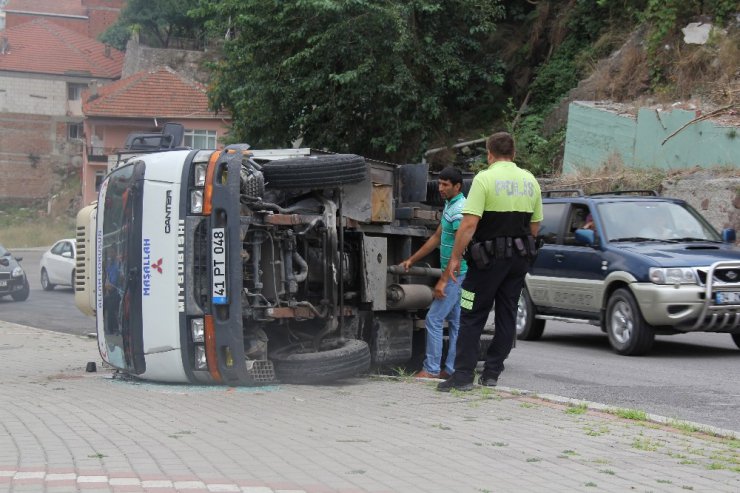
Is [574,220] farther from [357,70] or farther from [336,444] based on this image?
[357,70]

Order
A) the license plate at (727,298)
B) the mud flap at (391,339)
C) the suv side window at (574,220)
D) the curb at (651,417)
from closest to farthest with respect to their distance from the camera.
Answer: the curb at (651,417), the mud flap at (391,339), the license plate at (727,298), the suv side window at (574,220)

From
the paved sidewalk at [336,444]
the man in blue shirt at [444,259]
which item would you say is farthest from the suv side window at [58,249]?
the man in blue shirt at [444,259]

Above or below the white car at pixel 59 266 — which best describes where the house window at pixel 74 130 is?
above

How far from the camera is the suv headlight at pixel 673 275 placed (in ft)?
39.2

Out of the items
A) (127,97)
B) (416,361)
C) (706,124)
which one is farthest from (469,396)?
(127,97)

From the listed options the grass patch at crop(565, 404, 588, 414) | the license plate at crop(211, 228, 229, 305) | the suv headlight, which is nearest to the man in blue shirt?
the grass patch at crop(565, 404, 588, 414)

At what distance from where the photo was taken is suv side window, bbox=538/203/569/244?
46.1ft

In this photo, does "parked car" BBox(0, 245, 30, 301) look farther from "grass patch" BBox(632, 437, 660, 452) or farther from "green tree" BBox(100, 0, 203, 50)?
"green tree" BBox(100, 0, 203, 50)

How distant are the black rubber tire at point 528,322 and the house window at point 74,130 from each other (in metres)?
62.9

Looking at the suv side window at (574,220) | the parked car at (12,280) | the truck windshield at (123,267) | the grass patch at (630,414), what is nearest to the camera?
the grass patch at (630,414)

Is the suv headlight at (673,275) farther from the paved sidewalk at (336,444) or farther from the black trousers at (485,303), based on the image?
the paved sidewalk at (336,444)

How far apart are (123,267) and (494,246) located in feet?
10.00

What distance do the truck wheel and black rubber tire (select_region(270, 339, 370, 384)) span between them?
4267 mm

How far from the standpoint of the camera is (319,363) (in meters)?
8.79
